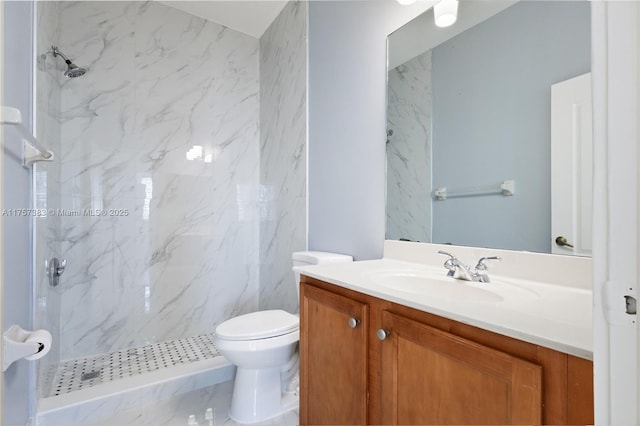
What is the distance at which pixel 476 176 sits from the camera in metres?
1.17

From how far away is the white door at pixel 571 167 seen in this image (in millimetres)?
868

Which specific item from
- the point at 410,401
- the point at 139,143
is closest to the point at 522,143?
the point at 410,401

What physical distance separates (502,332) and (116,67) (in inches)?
105

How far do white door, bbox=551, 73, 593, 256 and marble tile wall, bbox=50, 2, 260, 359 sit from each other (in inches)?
86.2


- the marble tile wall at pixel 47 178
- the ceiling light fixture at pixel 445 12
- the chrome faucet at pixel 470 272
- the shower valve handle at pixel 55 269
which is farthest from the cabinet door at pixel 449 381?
the shower valve handle at pixel 55 269

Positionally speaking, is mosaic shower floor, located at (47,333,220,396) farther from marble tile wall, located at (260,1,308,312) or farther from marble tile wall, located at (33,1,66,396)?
marble tile wall, located at (260,1,308,312)

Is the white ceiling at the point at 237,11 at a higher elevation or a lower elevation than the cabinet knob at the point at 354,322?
higher

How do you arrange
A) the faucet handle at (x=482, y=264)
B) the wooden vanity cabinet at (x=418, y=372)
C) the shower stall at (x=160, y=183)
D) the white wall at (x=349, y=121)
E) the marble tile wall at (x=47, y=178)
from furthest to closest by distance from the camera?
the shower stall at (x=160, y=183) < the white wall at (x=349, y=121) < the marble tile wall at (x=47, y=178) < the faucet handle at (x=482, y=264) < the wooden vanity cabinet at (x=418, y=372)

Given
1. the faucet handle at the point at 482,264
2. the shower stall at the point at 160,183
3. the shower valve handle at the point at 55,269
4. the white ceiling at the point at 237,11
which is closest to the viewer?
the faucet handle at the point at 482,264

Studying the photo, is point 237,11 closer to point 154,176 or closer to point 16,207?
point 154,176

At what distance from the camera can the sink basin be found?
2.89 feet

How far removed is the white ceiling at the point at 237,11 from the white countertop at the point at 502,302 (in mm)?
2093

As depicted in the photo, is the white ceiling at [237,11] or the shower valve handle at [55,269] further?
the white ceiling at [237,11]

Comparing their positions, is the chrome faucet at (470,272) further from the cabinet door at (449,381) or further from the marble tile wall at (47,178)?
the marble tile wall at (47,178)
